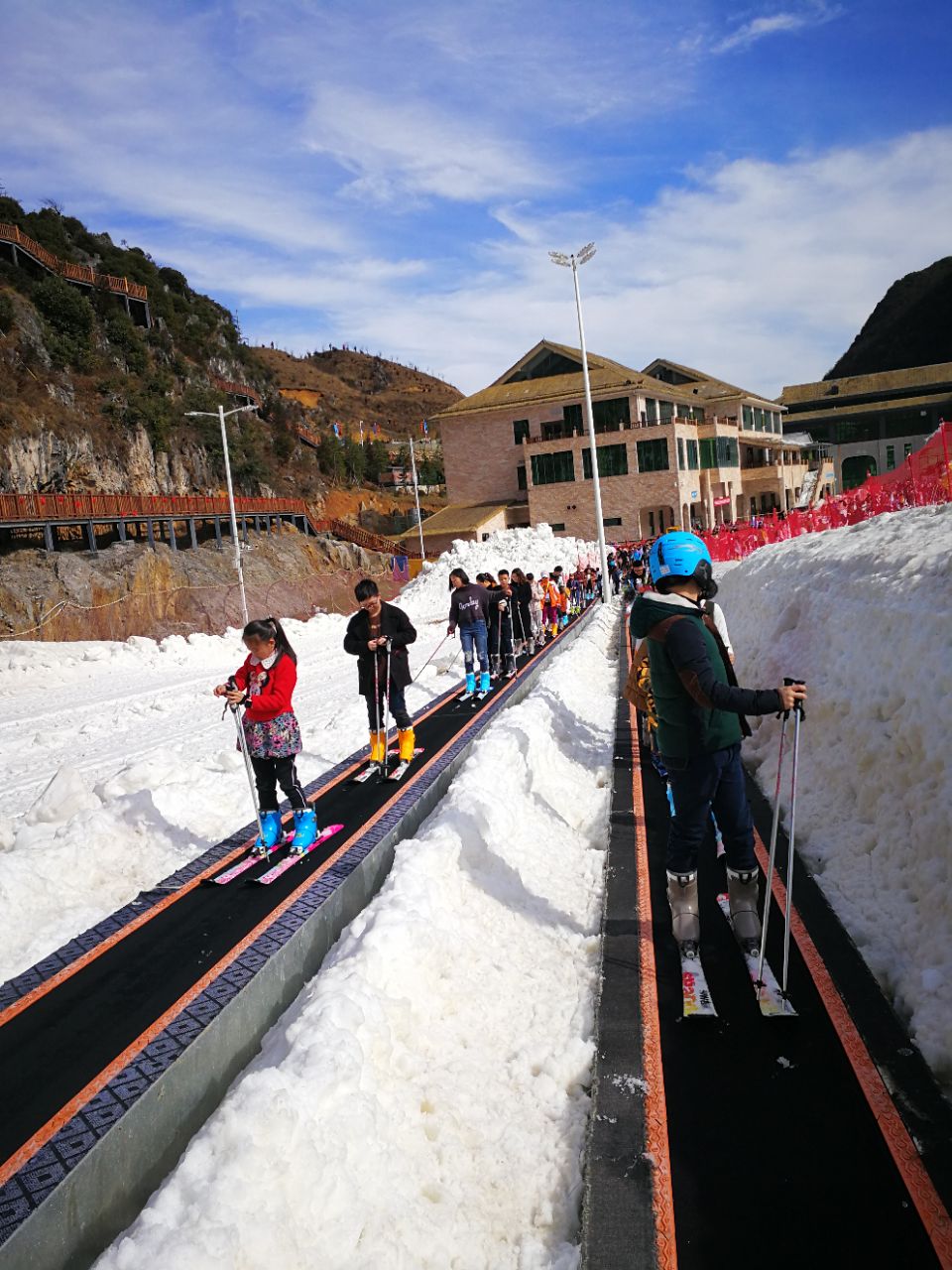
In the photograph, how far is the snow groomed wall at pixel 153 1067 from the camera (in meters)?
3.06

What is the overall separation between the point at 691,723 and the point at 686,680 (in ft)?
0.90

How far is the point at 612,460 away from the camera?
2105 inches

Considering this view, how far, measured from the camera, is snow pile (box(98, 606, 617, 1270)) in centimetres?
294

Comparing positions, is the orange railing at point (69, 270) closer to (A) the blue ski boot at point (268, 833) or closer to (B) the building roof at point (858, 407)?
(A) the blue ski boot at point (268, 833)

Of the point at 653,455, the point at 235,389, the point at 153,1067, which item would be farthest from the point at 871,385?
the point at 153,1067

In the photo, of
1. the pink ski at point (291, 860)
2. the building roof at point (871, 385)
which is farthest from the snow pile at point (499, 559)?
the building roof at point (871, 385)

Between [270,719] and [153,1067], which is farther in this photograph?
[270,719]

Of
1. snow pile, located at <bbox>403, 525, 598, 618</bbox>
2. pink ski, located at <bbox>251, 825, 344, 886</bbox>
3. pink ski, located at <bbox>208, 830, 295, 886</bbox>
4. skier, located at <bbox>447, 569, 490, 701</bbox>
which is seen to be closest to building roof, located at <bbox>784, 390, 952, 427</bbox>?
snow pile, located at <bbox>403, 525, 598, 618</bbox>

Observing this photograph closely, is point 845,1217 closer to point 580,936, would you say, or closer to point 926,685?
point 580,936

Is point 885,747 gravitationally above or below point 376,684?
below

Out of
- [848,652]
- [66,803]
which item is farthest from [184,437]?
[848,652]

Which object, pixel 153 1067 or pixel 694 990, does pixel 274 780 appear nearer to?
pixel 153 1067

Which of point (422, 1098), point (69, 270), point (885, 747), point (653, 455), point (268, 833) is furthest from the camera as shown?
point (653, 455)

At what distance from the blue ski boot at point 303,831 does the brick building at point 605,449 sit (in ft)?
157
